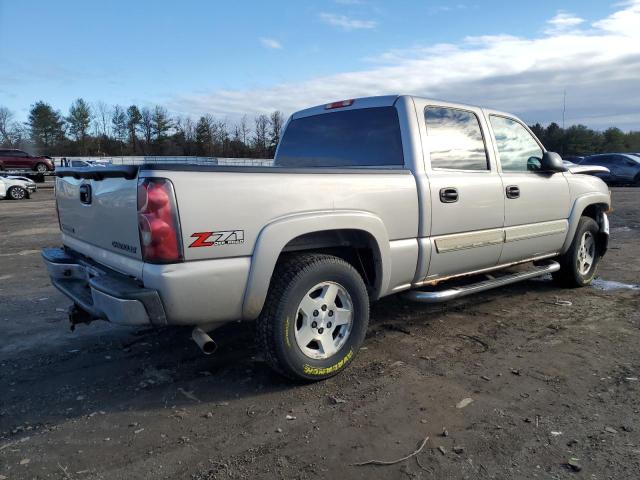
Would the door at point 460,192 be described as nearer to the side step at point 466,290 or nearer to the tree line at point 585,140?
the side step at point 466,290

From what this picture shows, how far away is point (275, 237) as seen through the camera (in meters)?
3.08

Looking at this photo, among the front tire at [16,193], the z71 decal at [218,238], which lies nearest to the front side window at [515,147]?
the z71 decal at [218,238]

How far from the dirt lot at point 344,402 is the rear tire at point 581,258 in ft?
2.61

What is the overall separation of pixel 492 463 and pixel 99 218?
276cm

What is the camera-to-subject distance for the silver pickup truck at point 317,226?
9.23 ft

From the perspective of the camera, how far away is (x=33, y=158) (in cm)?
3350

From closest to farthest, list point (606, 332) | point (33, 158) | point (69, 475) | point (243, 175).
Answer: point (69, 475), point (243, 175), point (606, 332), point (33, 158)

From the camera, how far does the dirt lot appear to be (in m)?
2.57

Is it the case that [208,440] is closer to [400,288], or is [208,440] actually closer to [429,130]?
[400,288]

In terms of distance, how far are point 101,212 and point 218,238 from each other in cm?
93

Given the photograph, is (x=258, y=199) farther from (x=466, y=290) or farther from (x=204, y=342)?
(x=466, y=290)

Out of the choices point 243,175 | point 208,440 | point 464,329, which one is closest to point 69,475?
point 208,440

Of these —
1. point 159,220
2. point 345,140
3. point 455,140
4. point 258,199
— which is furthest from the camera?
point 345,140

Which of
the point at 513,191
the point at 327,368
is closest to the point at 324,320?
the point at 327,368
